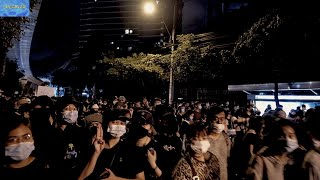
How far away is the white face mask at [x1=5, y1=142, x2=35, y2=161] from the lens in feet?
9.93

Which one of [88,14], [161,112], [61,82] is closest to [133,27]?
[88,14]

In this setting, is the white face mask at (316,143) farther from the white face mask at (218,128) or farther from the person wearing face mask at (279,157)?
the white face mask at (218,128)

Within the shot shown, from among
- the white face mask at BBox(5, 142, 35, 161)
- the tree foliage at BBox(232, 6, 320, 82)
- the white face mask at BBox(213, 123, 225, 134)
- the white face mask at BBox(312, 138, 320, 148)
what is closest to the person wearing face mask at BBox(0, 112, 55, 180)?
the white face mask at BBox(5, 142, 35, 161)

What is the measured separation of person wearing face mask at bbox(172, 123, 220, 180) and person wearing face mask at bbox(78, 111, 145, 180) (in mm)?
470

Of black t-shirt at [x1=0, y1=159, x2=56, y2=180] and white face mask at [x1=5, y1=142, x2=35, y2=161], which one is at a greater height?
white face mask at [x1=5, y1=142, x2=35, y2=161]

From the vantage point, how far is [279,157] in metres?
3.75

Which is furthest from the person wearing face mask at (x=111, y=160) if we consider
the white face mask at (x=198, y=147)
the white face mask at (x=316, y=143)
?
the white face mask at (x=316, y=143)

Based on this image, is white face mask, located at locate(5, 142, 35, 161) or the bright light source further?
the bright light source

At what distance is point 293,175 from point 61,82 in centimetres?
7162

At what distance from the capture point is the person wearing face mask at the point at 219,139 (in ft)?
14.7

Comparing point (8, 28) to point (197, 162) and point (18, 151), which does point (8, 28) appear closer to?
point (18, 151)

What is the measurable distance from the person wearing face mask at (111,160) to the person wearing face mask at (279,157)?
51.8 inches

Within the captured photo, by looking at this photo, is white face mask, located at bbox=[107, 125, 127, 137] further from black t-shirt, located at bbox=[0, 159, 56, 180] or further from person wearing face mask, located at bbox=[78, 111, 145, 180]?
black t-shirt, located at bbox=[0, 159, 56, 180]

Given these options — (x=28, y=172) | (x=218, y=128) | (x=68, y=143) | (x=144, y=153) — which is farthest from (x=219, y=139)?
(x=28, y=172)
